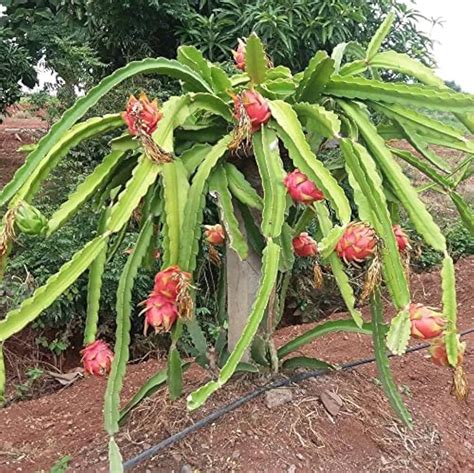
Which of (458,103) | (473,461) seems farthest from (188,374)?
(458,103)

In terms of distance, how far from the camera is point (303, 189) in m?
1.46

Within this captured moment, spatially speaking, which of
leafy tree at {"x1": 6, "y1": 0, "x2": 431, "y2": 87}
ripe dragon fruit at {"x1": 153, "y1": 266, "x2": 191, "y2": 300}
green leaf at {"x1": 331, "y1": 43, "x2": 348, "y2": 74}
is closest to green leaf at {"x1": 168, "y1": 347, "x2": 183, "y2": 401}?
ripe dragon fruit at {"x1": 153, "y1": 266, "x2": 191, "y2": 300}

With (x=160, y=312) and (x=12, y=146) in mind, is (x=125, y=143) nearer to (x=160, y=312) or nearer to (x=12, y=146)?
(x=160, y=312)

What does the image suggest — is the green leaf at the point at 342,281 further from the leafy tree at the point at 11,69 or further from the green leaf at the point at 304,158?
the leafy tree at the point at 11,69

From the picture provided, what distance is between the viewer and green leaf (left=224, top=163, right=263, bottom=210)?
5.35 feet

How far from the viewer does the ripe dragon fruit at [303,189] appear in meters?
1.46

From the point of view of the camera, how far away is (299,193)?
146cm

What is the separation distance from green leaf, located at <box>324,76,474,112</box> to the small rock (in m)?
0.85

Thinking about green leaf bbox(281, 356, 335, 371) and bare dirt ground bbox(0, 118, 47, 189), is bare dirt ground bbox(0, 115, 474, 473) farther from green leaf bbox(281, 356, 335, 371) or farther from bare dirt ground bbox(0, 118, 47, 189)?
bare dirt ground bbox(0, 118, 47, 189)

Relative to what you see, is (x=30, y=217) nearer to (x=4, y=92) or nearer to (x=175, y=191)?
(x=175, y=191)

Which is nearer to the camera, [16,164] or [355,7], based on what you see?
[355,7]

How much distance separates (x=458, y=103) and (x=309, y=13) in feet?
8.58

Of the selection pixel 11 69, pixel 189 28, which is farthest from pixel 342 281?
pixel 11 69

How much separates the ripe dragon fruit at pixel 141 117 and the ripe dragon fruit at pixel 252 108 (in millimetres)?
186
